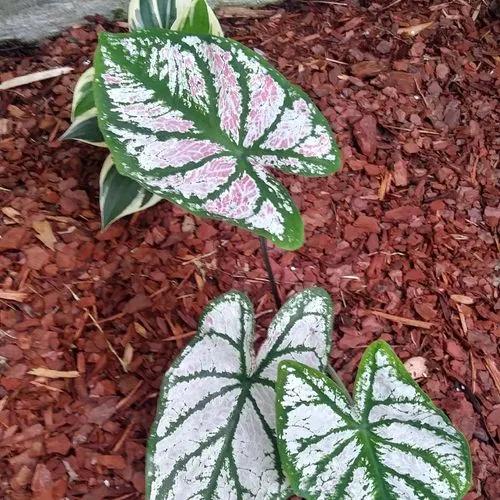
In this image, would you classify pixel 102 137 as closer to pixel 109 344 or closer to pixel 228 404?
pixel 109 344

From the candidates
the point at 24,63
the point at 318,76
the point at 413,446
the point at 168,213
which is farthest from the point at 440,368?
the point at 24,63

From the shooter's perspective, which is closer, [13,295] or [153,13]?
[13,295]

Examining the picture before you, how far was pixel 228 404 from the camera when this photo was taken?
112 centimetres

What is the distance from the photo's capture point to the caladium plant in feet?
4.39

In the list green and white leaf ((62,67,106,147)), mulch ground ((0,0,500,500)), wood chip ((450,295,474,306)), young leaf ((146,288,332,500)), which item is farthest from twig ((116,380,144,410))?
wood chip ((450,295,474,306))

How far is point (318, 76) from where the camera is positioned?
172cm

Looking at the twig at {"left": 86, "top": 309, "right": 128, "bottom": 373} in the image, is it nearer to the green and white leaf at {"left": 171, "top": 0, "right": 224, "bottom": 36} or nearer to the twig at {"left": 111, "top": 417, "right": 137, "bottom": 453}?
Result: the twig at {"left": 111, "top": 417, "right": 137, "bottom": 453}

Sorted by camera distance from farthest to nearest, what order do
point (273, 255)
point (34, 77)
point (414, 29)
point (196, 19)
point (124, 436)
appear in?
point (414, 29) → point (34, 77) → point (273, 255) → point (196, 19) → point (124, 436)

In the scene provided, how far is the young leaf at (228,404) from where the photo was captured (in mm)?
1060

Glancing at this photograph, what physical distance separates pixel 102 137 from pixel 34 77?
352mm

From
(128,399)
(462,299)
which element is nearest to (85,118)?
(128,399)

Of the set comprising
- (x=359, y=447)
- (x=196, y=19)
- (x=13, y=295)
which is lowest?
(x=359, y=447)

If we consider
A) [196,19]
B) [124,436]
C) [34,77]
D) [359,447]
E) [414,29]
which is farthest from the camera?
[414,29]

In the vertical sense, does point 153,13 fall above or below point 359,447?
above
